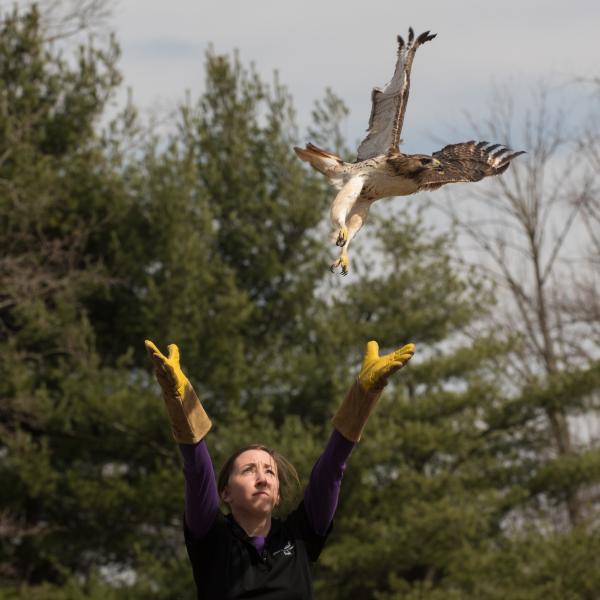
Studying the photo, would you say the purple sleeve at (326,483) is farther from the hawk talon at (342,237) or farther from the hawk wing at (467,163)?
the hawk wing at (467,163)

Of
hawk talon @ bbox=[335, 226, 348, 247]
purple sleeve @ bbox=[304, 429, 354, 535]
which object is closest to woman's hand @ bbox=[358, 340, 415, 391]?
purple sleeve @ bbox=[304, 429, 354, 535]

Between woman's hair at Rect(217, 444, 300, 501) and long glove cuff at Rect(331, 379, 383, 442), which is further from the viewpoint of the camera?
woman's hair at Rect(217, 444, 300, 501)

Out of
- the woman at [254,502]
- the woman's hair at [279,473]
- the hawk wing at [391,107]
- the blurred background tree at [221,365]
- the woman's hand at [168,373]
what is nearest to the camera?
the woman's hand at [168,373]

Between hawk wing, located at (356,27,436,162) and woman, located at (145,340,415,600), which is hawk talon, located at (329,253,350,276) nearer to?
woman, located at (145,340,415,600)

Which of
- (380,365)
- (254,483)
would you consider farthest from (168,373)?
(380,365)

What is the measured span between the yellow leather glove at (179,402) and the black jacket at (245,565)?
0.26 m

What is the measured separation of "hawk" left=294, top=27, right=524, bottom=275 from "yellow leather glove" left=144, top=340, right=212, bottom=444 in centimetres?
69

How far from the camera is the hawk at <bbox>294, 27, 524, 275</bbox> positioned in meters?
3.91

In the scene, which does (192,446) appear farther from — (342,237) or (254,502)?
(342,237)

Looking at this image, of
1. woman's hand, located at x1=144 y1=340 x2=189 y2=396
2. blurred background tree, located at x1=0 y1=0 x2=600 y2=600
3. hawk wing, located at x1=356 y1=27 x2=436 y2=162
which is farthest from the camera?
blurred background tree, located at x1=0 y1=0 x2=600 y2=600

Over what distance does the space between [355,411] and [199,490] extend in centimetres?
46

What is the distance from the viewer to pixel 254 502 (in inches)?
139

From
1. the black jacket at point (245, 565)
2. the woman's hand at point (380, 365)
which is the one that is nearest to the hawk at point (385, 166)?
the woman's hand at point (380, 365)

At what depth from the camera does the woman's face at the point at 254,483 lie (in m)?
3.54
